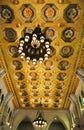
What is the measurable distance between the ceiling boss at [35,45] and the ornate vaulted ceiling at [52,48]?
→ 3.39 ft

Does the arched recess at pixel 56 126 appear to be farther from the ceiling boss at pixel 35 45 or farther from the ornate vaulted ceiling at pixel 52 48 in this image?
the ceiling boss at pixel 35 45

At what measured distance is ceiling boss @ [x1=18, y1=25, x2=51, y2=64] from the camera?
911 cm

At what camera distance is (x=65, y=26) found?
34.0 ft

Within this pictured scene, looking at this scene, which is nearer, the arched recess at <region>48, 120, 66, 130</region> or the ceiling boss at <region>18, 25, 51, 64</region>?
the ceiling boss at <region>18, 25, 51, 64</region>

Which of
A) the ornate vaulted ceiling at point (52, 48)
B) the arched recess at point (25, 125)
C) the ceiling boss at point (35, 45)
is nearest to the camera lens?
the ceiling boss at point (35, 45)

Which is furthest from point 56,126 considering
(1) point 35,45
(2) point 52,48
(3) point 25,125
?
(1) point 35,45

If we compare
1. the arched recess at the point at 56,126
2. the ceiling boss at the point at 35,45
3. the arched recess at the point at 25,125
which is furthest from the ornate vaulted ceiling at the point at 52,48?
the arched recess at the point at 56,126

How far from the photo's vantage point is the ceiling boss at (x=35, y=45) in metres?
9.11

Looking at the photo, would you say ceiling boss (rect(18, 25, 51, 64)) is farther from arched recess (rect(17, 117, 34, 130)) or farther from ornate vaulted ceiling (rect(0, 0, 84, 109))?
arched recess (rect(17, 117, 34, 130))

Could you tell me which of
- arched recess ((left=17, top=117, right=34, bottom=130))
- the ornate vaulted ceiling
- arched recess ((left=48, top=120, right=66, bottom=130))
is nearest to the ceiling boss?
the ornate vaulted ceiling

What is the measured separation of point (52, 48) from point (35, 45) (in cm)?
284

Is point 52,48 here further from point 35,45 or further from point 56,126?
point 56,126

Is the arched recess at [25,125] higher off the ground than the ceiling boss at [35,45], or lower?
lower

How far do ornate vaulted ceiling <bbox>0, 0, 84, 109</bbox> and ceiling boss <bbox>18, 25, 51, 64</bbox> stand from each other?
3.39 ft
